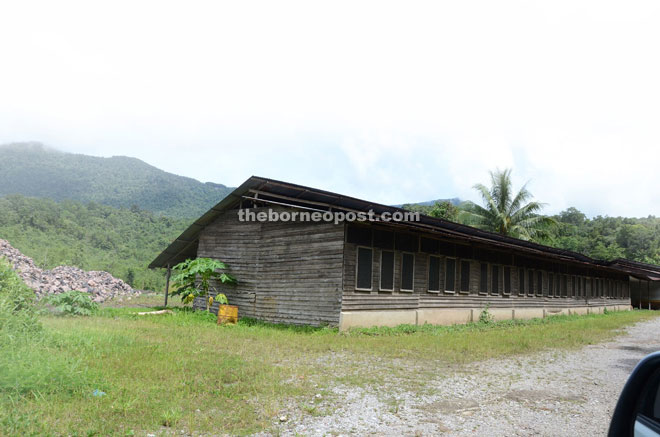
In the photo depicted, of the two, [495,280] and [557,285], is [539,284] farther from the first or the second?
[495,280]

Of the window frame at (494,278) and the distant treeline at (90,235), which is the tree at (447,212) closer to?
the window frame at (494,278)

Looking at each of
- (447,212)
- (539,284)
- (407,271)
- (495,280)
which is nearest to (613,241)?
(447,212)

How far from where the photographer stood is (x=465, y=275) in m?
19.3

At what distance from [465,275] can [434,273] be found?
97.7 inches

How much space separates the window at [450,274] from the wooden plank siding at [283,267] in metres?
5.93

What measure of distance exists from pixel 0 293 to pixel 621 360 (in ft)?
44.5

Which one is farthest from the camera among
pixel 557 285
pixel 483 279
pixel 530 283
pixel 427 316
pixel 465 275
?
pixel 557 285

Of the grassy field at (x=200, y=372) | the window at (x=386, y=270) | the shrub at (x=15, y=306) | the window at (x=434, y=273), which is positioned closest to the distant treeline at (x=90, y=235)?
the window at (x=434, y=273)

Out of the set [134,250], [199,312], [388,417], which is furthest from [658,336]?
[134,250]

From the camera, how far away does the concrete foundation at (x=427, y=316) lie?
563 inches

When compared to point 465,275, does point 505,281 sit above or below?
below

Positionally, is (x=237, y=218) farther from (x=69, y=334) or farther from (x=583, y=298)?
(x=583, y=298)

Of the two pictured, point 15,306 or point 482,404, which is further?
point 15,306

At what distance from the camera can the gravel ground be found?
17.5 feet
